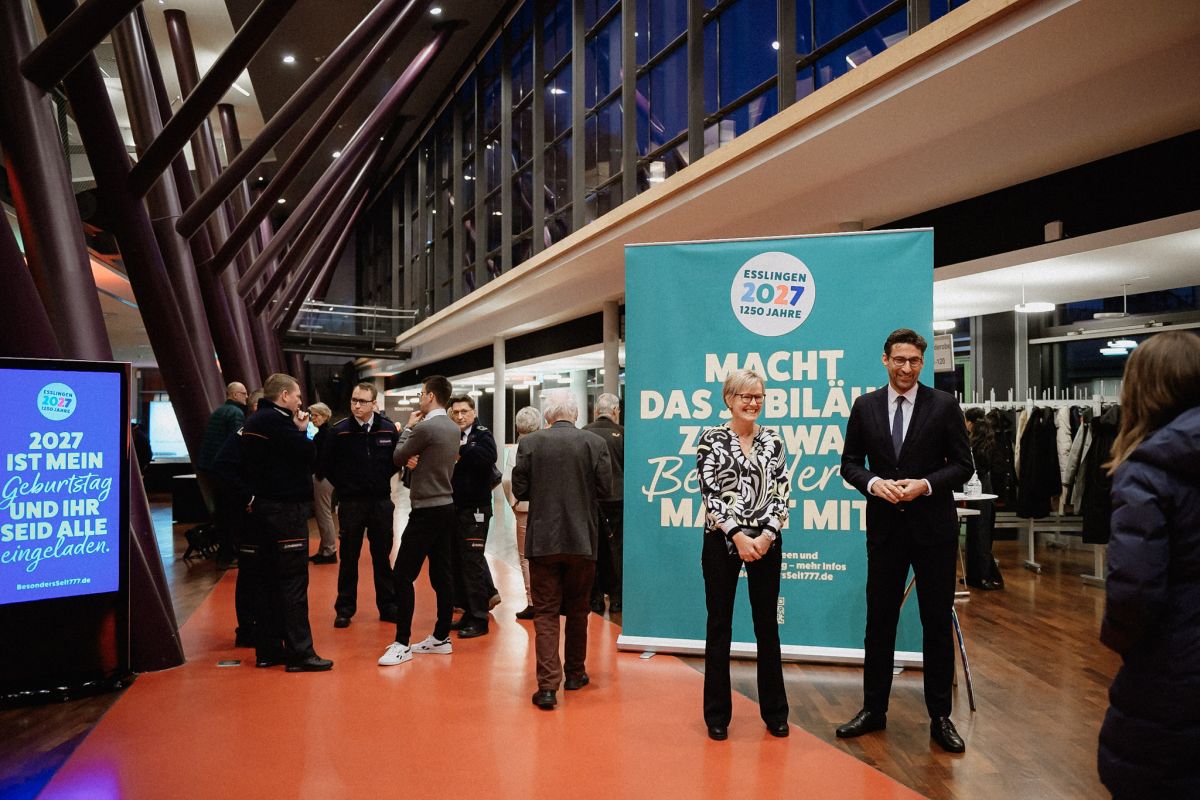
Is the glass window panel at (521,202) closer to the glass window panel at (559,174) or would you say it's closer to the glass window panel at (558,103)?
the glass window panel at (559,174)

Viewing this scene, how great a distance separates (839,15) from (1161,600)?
801 cm

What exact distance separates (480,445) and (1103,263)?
18.3 ft

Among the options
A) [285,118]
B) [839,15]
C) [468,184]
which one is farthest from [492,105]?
[839,15]

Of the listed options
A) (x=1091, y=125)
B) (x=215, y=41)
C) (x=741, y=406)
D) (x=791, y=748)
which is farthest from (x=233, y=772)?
(x=215, y=41)

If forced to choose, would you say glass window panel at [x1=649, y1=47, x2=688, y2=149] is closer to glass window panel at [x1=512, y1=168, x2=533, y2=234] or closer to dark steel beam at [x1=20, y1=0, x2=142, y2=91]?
glass window panel at [x1=512, y1=168, x2=533, y2=234]

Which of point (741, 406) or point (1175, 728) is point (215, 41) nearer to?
point (741, 406)

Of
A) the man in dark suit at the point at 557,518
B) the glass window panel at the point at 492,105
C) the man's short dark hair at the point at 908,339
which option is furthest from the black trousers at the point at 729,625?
the glass window panel at the point at 492,105

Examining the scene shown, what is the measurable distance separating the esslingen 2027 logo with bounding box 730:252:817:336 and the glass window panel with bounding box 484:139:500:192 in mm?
15138

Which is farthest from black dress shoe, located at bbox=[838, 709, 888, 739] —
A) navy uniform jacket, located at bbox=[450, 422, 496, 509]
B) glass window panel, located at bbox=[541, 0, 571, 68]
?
glass window panel, located at bbox=[541, 0, 571, 68]

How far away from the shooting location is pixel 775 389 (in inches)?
193

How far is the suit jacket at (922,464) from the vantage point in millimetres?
3635

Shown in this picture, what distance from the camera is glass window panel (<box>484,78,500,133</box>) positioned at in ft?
61.8

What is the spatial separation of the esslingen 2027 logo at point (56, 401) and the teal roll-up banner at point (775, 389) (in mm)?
3048

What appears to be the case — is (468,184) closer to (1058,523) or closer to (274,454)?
(1058,523)
